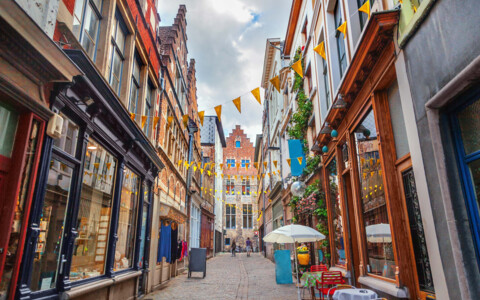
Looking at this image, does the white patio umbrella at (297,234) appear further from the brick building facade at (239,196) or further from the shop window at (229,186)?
the shop window at (229,186)

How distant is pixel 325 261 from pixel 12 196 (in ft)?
28.2

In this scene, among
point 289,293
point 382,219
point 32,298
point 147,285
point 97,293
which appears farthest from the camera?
point 147,285

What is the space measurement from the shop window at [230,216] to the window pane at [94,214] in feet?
110

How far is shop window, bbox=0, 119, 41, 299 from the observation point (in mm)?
3453

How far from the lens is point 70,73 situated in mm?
4184

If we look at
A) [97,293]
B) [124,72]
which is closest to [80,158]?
Answer: [97,293]

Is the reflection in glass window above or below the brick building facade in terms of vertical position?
below

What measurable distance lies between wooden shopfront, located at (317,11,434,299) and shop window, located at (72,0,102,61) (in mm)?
4967

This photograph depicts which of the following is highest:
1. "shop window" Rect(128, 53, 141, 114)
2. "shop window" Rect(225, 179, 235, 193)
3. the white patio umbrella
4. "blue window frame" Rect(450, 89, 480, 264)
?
"shop window" Rect(225, 179, 235, 193)

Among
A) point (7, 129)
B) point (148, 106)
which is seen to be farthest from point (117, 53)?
point (7, 129)

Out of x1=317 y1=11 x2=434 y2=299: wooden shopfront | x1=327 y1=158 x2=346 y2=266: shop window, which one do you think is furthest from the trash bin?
x1=317 y1=11 x2=434 y2=299: wooden shopfront

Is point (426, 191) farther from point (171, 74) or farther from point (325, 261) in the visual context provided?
point (171, 74)

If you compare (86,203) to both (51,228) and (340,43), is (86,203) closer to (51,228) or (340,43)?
(51,228)

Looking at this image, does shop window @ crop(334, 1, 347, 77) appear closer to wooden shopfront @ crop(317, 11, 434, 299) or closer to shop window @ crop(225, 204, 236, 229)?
wooden shopfront @ crop(317, 11, 434, 299)
